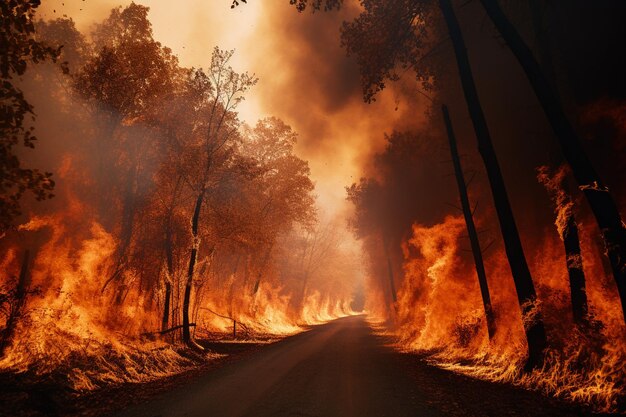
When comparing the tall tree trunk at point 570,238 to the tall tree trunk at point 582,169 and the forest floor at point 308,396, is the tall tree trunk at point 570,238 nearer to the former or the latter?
the tall tree trunk at point 582,169

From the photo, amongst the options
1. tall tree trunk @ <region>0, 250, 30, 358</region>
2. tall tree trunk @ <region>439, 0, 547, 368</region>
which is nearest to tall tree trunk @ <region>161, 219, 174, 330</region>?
tall tree trunk @ <region>0, 250, 30, 358</region>

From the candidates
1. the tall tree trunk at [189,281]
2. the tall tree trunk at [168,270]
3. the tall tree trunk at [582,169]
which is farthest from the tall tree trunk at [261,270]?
the tall tree trunk at [582,169]

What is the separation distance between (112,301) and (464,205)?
16246 mm

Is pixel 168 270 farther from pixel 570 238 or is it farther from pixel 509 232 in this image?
pixel 570 238

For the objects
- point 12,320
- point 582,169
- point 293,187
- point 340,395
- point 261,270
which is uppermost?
point 293,187

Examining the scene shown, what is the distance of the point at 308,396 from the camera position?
25.0 feet

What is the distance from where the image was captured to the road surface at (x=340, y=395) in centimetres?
652

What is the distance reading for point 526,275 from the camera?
9086 mm

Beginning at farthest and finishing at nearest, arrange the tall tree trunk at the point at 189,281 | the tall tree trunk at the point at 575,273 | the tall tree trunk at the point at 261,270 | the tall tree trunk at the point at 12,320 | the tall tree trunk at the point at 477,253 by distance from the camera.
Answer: the tall tree trunk at the point at 261,270, the tall tree trunk at the point at 189,281, the tall tree trunk at the point at 477,253, the tall tree trunk at the point at 12,320, the tall tree trunk at the point at 575,273

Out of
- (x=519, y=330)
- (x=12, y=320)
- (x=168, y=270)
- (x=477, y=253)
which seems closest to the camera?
(x=12, y=320)

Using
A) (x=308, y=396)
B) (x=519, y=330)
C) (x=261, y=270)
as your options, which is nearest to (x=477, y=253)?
(x=519, y=330)

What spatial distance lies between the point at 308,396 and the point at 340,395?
0.71m

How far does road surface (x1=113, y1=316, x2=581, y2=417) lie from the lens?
21.4ft

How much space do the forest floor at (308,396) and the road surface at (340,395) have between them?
2cm
